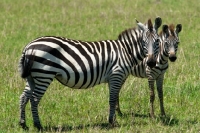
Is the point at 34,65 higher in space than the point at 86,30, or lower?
lower

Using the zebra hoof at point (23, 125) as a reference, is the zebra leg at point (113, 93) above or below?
above

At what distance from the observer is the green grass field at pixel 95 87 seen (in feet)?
28.6

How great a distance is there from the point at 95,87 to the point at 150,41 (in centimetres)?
311

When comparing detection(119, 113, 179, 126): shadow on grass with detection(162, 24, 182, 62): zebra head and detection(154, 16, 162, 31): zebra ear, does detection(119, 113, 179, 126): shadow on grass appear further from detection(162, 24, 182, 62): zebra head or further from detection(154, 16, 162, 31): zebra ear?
detection(154, 16, 162, 31): zebra ear


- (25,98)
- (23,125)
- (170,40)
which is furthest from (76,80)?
(170,40)

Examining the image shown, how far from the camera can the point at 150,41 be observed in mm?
8391

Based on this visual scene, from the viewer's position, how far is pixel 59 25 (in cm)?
2005

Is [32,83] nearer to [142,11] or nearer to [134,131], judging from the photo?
[134,131]

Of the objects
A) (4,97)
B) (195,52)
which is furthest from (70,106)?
(195,52)

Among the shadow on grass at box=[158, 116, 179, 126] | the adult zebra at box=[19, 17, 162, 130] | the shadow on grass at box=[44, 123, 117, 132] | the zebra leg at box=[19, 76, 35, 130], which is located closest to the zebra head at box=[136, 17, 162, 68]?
the adult zebra at box=[19, 17, 162, 130]

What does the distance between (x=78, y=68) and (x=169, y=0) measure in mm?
18756

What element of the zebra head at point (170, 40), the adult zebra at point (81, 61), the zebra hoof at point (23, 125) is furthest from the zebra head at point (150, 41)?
the zebra hoof at point (23, 125)

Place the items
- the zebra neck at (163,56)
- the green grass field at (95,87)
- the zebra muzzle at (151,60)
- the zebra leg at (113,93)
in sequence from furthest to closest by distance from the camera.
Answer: the zebra neck at (163,56) < the green grass field at (95,87) < the zebra leg at (113,93) < the zebra muzzle at (151,60)

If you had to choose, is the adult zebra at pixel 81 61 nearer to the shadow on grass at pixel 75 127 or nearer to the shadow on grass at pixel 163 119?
the shadow on grass at pixel 75 127
